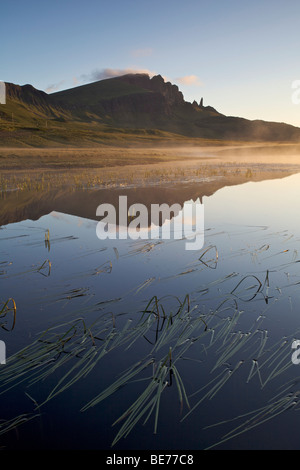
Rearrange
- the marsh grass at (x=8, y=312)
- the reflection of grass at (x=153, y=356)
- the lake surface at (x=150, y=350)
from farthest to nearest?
the marsh grass at (x=8, y=312)
the reflection of grass at (x=153, y=356)
the lake surface at (x=150, y=350)

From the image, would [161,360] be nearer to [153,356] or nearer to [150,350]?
[153,356]

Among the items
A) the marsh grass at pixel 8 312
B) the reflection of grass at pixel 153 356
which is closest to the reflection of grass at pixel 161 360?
the reflection of grass at pixel 153 356

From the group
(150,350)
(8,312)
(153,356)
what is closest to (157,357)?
Answer: (153,356)

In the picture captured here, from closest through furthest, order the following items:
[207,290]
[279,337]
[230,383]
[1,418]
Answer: [1,418]
[230,383]
[279,337]
[207,290]

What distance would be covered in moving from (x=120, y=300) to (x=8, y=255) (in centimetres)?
376

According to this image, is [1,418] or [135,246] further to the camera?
[135,246]

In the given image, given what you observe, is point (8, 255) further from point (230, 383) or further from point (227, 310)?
point (230, 383)

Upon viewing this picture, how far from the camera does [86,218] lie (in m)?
12.7

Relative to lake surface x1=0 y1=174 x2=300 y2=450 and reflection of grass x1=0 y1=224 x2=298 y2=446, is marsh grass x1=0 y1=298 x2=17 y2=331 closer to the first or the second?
lake surface x1=0 y1=174 x2=300 y2=450

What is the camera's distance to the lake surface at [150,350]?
10.4 feet

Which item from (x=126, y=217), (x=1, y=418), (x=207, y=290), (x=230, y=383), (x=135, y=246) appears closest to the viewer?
(x=1, y=418)

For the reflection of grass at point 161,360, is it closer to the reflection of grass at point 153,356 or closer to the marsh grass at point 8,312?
the reflection of grass at point 153,356

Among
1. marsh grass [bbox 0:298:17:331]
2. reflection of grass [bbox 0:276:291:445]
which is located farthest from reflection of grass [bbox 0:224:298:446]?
marsh grass [bbox 0:298:17:331]

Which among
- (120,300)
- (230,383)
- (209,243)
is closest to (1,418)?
(230,383)
